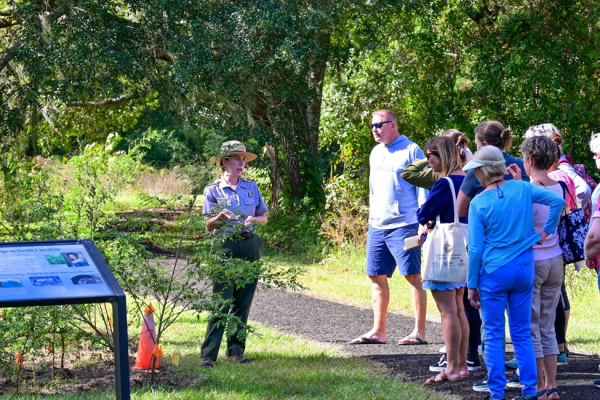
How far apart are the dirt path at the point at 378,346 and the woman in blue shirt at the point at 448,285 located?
0.15 m

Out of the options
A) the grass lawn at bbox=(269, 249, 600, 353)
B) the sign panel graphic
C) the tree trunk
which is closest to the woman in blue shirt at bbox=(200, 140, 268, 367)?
the sign panel graphic

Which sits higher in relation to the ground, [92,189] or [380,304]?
[92,189]

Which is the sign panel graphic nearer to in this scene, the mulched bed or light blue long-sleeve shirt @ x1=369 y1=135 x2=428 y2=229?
the mulched bed

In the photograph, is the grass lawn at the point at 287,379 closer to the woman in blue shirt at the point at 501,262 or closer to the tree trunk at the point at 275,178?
the woman in blue shirt at the point at 501,262

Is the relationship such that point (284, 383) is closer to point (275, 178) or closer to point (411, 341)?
point (411, 341)

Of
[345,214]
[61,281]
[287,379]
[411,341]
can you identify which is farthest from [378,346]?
[345,214]

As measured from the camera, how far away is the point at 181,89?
1285cm

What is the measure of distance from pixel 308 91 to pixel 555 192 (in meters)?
9.09

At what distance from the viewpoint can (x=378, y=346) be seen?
7289 millimetres

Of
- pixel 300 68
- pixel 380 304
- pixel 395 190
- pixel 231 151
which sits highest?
pixel 300 68

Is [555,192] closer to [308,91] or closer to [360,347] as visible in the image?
[360,347]

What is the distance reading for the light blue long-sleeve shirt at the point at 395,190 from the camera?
715cm

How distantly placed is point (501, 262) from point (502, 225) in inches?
9.3

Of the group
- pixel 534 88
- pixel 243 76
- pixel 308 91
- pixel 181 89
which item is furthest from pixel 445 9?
pixel 181 89
